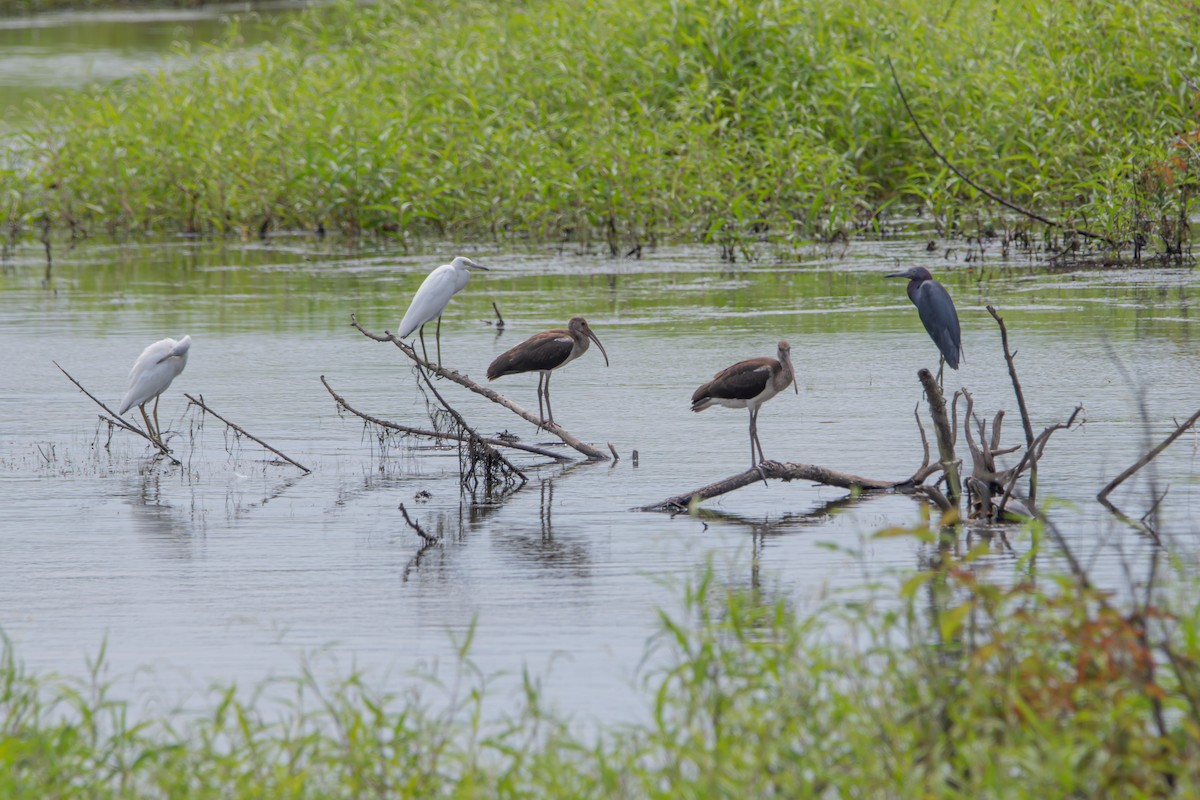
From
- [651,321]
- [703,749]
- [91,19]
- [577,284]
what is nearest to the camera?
[703,749]

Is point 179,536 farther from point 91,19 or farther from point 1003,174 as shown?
point 91,19

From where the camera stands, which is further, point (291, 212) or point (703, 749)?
point (291, 212)

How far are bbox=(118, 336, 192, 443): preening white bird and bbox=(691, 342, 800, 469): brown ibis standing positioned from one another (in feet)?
10.3

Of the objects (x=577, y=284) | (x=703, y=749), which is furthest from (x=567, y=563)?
(x=577, y=284)

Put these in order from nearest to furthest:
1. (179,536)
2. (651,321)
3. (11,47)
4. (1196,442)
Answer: (179,536), (1196,442), (651,321), (11,47)

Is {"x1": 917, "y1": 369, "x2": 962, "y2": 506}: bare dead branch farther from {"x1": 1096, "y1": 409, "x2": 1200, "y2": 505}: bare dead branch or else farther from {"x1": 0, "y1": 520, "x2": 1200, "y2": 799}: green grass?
{"x1": 0, "y1": 520, "x2": 1200, "y2": 799}: green grass

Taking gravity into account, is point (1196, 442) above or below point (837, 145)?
below

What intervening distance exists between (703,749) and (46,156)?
18846mm

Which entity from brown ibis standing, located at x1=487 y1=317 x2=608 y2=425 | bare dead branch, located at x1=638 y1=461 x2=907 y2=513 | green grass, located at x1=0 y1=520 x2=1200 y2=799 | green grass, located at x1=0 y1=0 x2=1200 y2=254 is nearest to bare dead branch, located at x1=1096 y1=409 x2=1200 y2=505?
bare dead branch, located at x1=638 y1=461 x2=907 y2=513

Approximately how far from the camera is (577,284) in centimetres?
1599

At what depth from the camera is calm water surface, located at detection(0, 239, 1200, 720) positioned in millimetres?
6535

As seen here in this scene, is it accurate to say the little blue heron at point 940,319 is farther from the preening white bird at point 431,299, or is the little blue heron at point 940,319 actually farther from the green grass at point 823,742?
the green grass at point 823,742

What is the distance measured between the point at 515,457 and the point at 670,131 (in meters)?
9.53

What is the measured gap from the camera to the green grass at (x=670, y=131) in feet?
57.9
